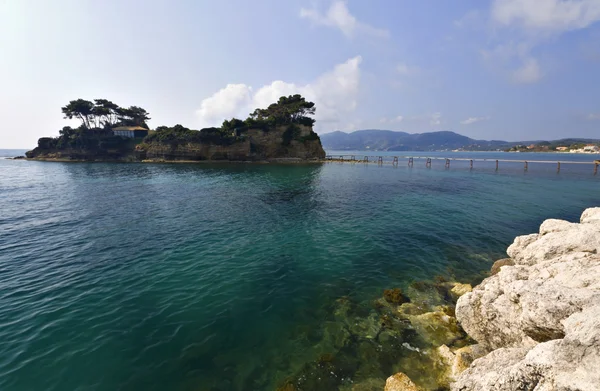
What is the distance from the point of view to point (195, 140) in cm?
8762

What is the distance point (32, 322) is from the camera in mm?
9648

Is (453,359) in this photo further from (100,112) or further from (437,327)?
(100,112)

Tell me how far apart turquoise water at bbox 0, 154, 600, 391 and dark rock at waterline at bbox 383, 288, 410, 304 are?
50cm

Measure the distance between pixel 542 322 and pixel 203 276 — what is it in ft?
44.9

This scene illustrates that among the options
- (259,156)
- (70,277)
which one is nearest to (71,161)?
(259,156)

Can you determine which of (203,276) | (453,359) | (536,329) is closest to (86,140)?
(203,276)

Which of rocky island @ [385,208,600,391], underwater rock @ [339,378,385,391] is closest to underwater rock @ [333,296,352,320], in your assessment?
underwater rock @ [339,378,385,391]

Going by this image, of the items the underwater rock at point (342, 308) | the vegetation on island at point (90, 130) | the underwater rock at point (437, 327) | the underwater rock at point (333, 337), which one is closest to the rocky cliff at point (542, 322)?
the underwater rock at point (437, 327)

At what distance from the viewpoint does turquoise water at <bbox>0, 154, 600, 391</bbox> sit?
8016mm

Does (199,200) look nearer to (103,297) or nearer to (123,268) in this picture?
(123,268)

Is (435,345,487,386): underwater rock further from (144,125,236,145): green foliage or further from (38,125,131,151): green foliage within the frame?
(38,125,131,151): green foliage

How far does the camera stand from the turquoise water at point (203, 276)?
8016mm

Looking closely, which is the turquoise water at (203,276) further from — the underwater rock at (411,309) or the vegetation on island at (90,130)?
the vegetation on island at (90,130)

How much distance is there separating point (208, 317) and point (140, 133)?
117 metres
